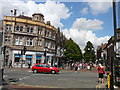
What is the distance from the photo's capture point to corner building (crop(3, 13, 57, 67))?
35.8 metres

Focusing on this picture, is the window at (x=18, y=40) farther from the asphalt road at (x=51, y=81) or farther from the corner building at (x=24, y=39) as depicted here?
the asphalt road at (x=51, y=81)

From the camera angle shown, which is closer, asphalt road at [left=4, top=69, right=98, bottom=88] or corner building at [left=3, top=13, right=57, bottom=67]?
asphalt road at [left=4, top=69, right=98, bottom=88]

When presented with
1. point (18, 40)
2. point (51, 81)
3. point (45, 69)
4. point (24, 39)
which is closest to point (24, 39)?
point (24, 39)

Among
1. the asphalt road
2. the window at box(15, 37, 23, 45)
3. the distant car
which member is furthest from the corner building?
the asphalt road

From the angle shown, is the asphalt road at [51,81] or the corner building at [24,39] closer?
the asphalt road at [51,81]

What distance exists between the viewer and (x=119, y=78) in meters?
10.5

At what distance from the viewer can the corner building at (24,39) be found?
35844mm

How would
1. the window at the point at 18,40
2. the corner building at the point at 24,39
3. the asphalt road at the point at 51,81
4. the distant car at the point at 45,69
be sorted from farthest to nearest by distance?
the window at the point at 18,40 < the corner building at the point at 24,39 < the distant car at the point at 45,69 < the asphalt road at the point at 51,81

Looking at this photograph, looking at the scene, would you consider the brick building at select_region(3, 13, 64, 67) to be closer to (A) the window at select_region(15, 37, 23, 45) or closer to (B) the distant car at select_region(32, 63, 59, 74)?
(A) the window at select_region(15, 37, 23, 45)

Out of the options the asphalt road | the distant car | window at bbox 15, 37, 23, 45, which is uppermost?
window at bbox 15, 37, 23, 45

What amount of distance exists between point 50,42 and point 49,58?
187 inches

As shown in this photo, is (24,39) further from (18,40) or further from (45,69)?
(45,69)

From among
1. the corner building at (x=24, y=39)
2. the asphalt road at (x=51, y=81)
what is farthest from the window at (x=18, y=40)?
the asphalt road at (x=51, y=81)

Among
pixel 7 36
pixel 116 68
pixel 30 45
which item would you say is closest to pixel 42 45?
pixel 30 45
